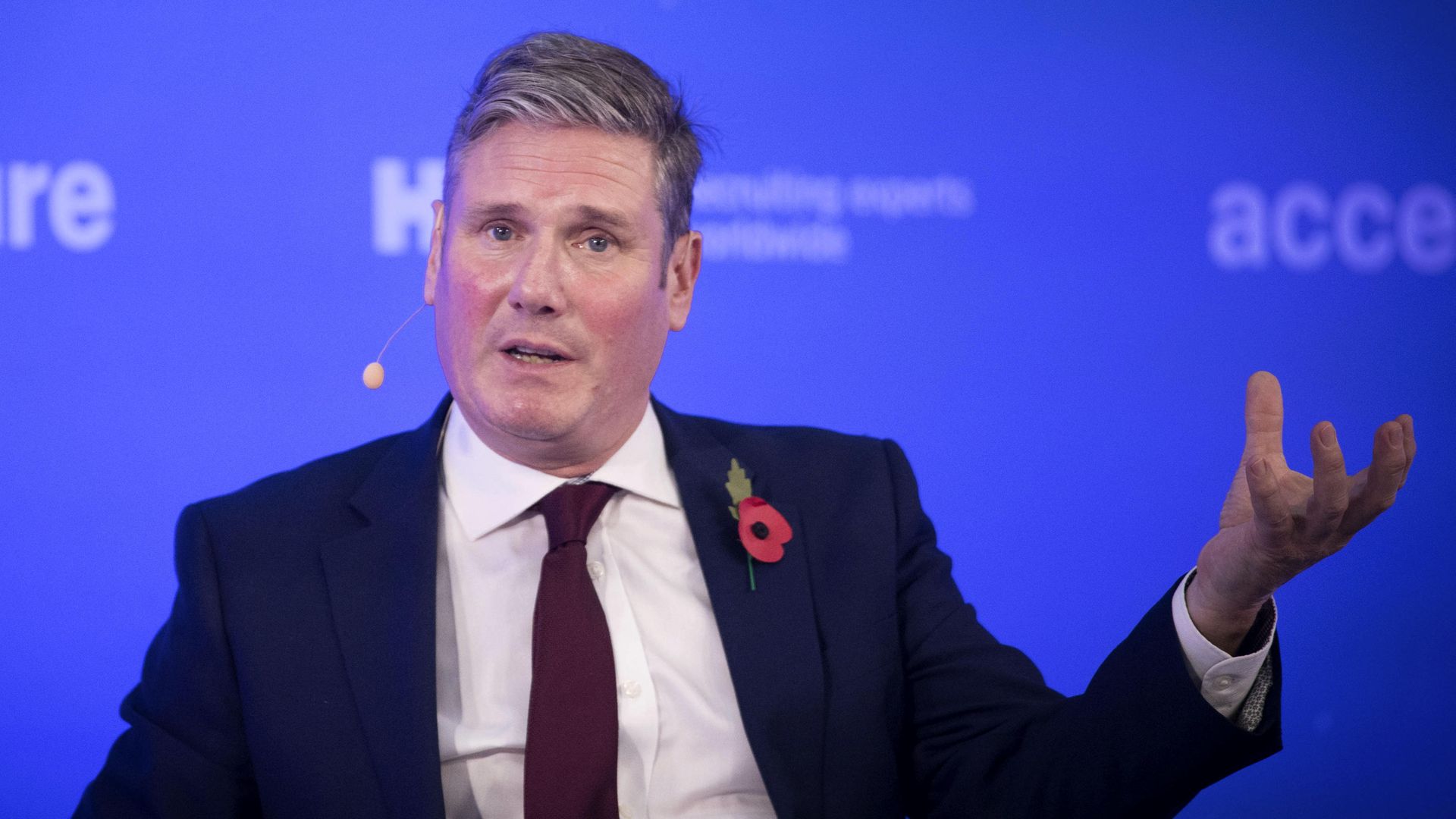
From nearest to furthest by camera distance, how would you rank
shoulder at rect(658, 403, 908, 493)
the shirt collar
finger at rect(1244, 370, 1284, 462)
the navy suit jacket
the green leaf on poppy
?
finger at rect(1244, 370, 1284, 462) < the navy suit jacket < the shirt collar < the green leaf on poppy < shoulder at rect(658, 403, 908, 493)

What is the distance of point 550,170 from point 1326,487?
1.12 m

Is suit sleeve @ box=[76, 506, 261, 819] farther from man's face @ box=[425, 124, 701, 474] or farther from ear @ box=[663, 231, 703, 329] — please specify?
ear @ box=[663, 231, 703, 329]

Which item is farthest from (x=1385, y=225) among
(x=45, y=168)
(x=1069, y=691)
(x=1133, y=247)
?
(x=45, y=168)

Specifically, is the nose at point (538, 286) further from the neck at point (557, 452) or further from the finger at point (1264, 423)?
the finger at point (1264, 423)

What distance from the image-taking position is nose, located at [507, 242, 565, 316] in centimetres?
184

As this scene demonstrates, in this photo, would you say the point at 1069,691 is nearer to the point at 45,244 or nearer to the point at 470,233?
the point at 470,233

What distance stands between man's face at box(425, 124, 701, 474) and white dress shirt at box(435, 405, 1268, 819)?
0.09 metres

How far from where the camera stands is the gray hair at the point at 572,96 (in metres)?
1.94

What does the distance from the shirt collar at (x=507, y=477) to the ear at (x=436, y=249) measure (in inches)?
7.2

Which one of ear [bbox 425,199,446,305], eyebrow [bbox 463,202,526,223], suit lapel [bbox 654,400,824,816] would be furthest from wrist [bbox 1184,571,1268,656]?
ear [bbox 425,199,446,305]

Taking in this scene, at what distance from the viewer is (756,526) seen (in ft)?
6.54

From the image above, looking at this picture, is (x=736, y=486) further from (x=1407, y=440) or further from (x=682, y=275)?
(x=1407, y=440)

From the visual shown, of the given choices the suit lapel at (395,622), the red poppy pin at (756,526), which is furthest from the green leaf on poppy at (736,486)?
the suit lapel at (395,622)

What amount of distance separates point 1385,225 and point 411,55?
2558mm
